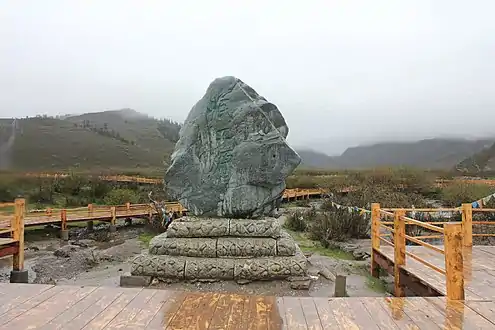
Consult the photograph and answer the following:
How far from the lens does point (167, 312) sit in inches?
135

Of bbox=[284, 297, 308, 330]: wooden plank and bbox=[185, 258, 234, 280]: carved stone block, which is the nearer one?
bbox=[284, 297, 308, 330]: wooden plank

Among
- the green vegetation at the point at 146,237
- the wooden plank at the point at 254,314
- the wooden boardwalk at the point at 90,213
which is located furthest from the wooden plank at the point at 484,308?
the wooden boardwalk at the point at 90,213

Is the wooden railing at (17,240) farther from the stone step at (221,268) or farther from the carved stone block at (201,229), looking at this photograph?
the carved stone block at (201,229)

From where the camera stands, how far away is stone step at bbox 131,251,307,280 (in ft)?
22.7

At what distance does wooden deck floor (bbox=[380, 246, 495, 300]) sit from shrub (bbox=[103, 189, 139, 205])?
16.8m

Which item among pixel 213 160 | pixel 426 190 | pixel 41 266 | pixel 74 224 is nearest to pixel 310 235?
pixel 213 160

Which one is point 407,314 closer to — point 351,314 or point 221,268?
point 351,314

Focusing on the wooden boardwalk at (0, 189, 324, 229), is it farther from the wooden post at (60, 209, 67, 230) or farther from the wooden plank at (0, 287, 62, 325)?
the wooden plank at (0, 287, 62, 325)

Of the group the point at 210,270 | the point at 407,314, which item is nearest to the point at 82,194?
the point at 210,270

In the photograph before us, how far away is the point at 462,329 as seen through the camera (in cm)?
315

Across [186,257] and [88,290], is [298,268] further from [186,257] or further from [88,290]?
[88,290]

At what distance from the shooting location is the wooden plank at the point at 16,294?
355 cm

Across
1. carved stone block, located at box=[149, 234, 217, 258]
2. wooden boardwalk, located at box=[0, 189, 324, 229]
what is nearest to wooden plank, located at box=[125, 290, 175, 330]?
carved stone block, located at box=[149, 234, 217, 258]

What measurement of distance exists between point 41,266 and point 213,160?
5.90 metres
